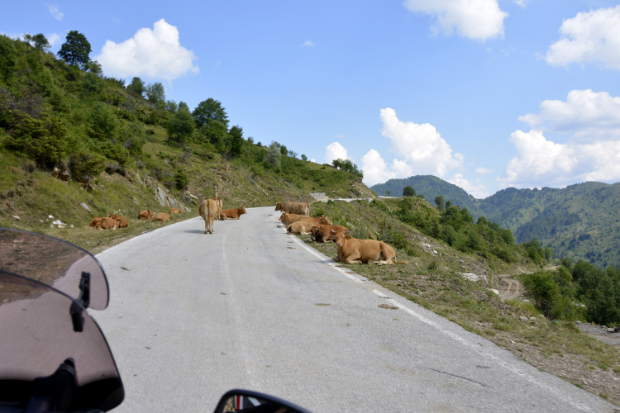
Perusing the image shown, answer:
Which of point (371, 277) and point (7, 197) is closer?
point (371, 277)

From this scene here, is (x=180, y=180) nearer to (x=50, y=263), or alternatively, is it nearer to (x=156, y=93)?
(x=50, y=263)

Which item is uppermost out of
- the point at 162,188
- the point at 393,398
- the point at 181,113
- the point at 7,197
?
the point at 181,113

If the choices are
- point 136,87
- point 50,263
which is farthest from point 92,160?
point 136,87

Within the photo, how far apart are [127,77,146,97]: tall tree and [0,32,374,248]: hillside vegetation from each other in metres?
17.3

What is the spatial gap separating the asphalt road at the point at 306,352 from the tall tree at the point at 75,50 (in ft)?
305

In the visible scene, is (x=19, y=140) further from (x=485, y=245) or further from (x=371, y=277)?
(x=485, y=245)

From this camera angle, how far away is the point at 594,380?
12.4 feet

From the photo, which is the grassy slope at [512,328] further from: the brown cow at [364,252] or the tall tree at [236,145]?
the tall tree at [236,145]

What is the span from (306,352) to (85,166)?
63.7 ft

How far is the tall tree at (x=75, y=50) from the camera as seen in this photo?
78.6 meters

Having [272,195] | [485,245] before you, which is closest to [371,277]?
[272,195]

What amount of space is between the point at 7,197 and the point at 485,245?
86.4 metres

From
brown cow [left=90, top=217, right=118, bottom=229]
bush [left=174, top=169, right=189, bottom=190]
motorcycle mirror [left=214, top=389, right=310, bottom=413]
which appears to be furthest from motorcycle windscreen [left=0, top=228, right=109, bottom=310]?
bush [left=174, top=169, right=189, bottom=190]

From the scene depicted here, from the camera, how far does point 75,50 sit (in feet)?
261
